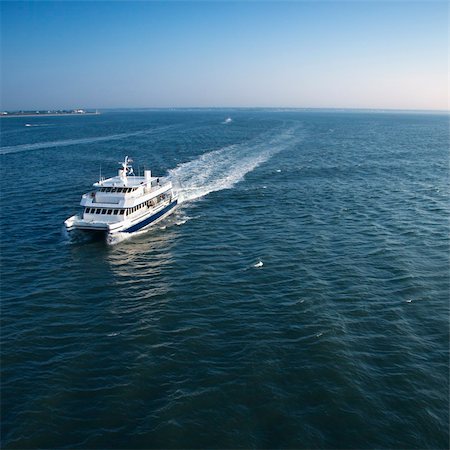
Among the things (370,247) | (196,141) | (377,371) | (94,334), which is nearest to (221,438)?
(377,371)

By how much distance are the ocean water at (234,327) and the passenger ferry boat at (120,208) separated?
2.10 metres

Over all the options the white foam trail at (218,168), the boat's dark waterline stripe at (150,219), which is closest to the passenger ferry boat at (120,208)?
the boat's dark waterline stripe at (150,219)

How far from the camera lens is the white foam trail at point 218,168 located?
7906 cm

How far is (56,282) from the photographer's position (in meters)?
40.5

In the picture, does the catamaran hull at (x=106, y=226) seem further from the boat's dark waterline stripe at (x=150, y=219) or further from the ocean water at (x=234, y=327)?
the ocean water at (x=234, y=327)

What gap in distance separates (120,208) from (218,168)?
44.8 meters

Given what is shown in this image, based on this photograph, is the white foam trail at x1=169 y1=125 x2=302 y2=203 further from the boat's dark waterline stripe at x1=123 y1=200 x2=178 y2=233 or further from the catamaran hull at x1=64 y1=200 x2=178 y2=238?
the catamaran hull at x1=64 y1=200 x2=178 y2=238

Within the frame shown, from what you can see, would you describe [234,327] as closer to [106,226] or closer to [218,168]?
[106,226]

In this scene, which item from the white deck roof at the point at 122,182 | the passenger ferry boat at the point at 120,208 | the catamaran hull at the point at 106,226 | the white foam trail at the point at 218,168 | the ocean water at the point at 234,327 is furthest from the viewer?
the white foam trail at the point at 218,168

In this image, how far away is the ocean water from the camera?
76.5 feet

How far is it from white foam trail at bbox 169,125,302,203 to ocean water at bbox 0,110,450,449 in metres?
10.6

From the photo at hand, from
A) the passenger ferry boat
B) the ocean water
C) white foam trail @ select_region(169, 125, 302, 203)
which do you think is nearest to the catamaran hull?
the passenger ferry boat

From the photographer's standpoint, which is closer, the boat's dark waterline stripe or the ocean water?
the ocean water

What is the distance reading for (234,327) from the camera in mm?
32500
